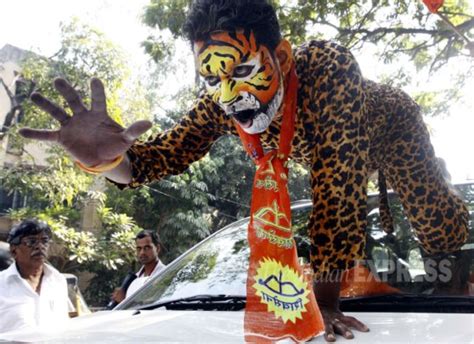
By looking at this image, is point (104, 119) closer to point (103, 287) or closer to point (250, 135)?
point (250, 135)

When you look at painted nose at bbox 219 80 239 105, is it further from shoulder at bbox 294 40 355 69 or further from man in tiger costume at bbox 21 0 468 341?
shoulder at bbox 294 40 355 69

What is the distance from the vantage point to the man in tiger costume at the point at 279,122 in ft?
6.36

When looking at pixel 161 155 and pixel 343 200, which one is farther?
pixel 161 155

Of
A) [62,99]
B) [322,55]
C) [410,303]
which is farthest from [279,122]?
[62,99]

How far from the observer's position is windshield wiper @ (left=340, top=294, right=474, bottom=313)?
1865 mm

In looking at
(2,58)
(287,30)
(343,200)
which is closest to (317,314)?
(343,200)

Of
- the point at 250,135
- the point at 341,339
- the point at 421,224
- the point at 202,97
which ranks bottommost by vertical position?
the point at 341,339

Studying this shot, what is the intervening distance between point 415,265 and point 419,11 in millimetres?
4506

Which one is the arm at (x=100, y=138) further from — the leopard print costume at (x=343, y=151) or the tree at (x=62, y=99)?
the tree at (x=62, y=99)

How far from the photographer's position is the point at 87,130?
6.70 ft

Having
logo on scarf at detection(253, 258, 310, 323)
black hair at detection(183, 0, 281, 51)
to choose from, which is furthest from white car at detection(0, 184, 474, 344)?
black hair at detection(183, 0, 281, 51)

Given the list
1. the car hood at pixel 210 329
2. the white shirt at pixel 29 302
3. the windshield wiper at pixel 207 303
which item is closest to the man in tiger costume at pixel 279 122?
the car hood at pixel 210 329

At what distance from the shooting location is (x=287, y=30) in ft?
20.1

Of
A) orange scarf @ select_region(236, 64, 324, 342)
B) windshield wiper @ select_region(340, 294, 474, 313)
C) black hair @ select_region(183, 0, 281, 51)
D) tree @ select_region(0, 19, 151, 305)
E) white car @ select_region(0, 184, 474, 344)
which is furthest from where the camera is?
tree @ select_region(0, 19, 151, 305)
